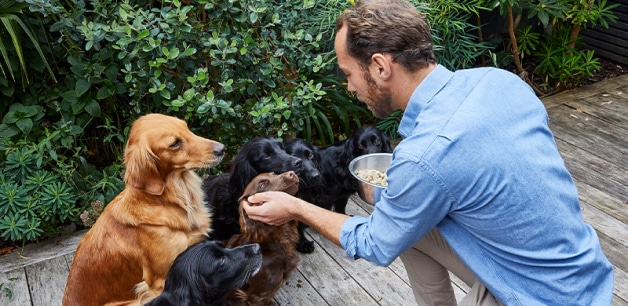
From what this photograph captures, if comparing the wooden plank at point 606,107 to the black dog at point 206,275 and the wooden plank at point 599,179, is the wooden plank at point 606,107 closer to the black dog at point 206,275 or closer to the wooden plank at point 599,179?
the wooden plank at point 599,179

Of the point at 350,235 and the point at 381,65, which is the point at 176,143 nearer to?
the point at 350,235

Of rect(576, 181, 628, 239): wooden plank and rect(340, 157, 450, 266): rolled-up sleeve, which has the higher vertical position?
rect(340, 157, 450, 266): rolled-up sleeve

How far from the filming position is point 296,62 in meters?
4.17

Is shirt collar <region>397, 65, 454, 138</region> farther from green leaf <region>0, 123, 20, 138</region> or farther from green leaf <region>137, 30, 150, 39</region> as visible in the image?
green leaf <region>0, 123, 20, 138</region>

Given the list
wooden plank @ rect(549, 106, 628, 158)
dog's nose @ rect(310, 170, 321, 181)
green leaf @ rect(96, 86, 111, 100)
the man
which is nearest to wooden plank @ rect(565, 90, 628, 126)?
wooden plank @ rect(549, 106, 628, 158)

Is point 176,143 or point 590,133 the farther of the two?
point 590,133

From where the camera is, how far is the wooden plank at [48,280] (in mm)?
3299

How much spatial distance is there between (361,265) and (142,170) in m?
1.52

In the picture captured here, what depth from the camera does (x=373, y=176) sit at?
2947 millimetres

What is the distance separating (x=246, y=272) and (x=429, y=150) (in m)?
1.06

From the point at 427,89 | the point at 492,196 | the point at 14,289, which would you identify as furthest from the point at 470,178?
the point at 14,289

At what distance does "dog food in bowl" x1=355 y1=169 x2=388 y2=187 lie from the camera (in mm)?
2836

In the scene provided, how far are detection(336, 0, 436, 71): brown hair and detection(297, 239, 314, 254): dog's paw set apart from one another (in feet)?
5.63

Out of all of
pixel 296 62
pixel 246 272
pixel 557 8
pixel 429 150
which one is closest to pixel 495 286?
pixel 429 150
